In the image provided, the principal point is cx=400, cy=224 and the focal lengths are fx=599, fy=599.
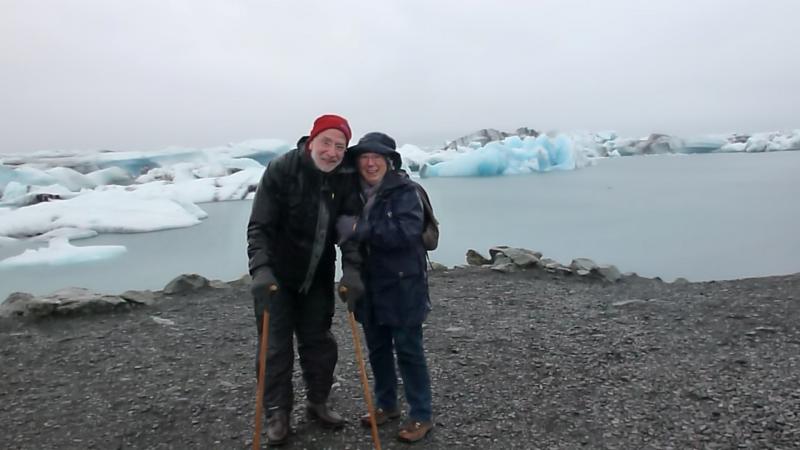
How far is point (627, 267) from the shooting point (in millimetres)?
8383

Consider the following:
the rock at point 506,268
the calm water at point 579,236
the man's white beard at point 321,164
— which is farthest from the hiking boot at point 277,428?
the calm water at point 579,236

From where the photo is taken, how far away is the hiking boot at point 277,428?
2.68m

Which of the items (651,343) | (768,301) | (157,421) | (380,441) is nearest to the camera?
(380,441)

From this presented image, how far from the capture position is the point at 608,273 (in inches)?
256

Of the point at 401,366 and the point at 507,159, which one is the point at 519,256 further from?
the point at 507,159

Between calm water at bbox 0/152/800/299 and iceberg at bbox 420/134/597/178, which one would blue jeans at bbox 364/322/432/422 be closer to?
calm water at bbox 0/152/800/299

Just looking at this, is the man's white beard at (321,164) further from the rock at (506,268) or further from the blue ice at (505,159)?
the blue ice at (505,159)

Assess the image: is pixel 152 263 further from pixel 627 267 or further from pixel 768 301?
pixel 768 301

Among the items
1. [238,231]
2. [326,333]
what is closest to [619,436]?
[326,333]

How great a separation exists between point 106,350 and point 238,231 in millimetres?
8675

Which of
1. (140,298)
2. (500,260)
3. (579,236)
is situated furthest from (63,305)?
(579,236)

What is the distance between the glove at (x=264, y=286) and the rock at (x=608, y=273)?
15.6 feet

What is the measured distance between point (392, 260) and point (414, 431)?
796 millimetres

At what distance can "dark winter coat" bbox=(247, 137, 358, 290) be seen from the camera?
261 centimetres
